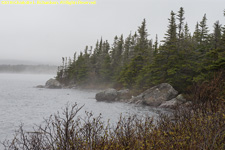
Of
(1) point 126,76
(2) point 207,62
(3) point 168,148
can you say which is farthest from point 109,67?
(3) point 168,148

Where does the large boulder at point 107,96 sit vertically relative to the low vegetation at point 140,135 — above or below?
below

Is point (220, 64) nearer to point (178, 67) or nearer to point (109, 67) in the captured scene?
point (178, 67)

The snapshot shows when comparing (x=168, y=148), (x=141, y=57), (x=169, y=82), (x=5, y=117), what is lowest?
(x=5, y=117)

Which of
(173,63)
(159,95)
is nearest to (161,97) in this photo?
(159,95)

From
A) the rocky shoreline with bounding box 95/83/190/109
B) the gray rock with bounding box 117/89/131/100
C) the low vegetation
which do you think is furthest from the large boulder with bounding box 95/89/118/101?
the low vegetation

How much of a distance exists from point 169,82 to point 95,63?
4228 cm

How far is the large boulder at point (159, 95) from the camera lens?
26.1 m

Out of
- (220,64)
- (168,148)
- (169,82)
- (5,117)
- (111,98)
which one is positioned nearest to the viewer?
(168,148)

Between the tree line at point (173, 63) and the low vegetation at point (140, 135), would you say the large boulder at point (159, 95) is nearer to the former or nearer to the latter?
the tree line at point (173, 63)

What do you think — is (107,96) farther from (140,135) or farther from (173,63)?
(140,135)

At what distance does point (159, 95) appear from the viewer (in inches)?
1051

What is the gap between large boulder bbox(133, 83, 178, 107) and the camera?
85.7ft

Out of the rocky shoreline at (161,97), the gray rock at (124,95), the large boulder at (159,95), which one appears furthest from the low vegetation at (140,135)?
the gray rock at (124,95)

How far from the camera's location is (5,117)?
18.1m
